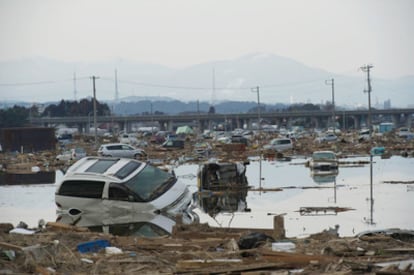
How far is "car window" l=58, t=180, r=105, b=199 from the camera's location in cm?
2189

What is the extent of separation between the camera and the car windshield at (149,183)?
2184 centimetres

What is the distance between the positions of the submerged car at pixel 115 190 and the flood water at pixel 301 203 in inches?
40.7

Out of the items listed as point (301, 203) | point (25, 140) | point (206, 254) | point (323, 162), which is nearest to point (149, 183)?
point (301, 203)

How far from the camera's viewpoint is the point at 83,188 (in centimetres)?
2211

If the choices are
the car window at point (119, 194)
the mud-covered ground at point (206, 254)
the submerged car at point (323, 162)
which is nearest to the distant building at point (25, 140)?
the submerged car at point (323, 162)

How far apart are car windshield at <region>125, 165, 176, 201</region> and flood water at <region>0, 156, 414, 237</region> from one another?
143 cm

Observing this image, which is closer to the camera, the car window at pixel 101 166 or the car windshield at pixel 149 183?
the car windshield at pixel 149 183

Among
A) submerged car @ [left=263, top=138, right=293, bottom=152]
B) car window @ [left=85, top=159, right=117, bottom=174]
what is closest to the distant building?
submerged car @ [left=263, top=138, right=293, bottom=152]

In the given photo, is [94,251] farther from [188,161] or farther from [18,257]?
[188,161]

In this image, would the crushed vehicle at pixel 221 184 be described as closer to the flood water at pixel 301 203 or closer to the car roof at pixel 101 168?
the flood water at pixel 301 203

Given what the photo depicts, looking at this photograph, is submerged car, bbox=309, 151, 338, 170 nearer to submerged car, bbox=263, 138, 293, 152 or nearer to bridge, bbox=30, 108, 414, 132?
submerged car, bbox=263, 138, 293, 152

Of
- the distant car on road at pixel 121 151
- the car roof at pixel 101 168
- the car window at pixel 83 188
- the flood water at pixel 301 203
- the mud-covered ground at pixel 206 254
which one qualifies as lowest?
the flood water at pixel 301 203

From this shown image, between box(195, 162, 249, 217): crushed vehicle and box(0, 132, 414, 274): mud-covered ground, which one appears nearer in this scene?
box(0, 132, 414, 274): mud-covered ground

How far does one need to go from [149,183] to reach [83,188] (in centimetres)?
183
